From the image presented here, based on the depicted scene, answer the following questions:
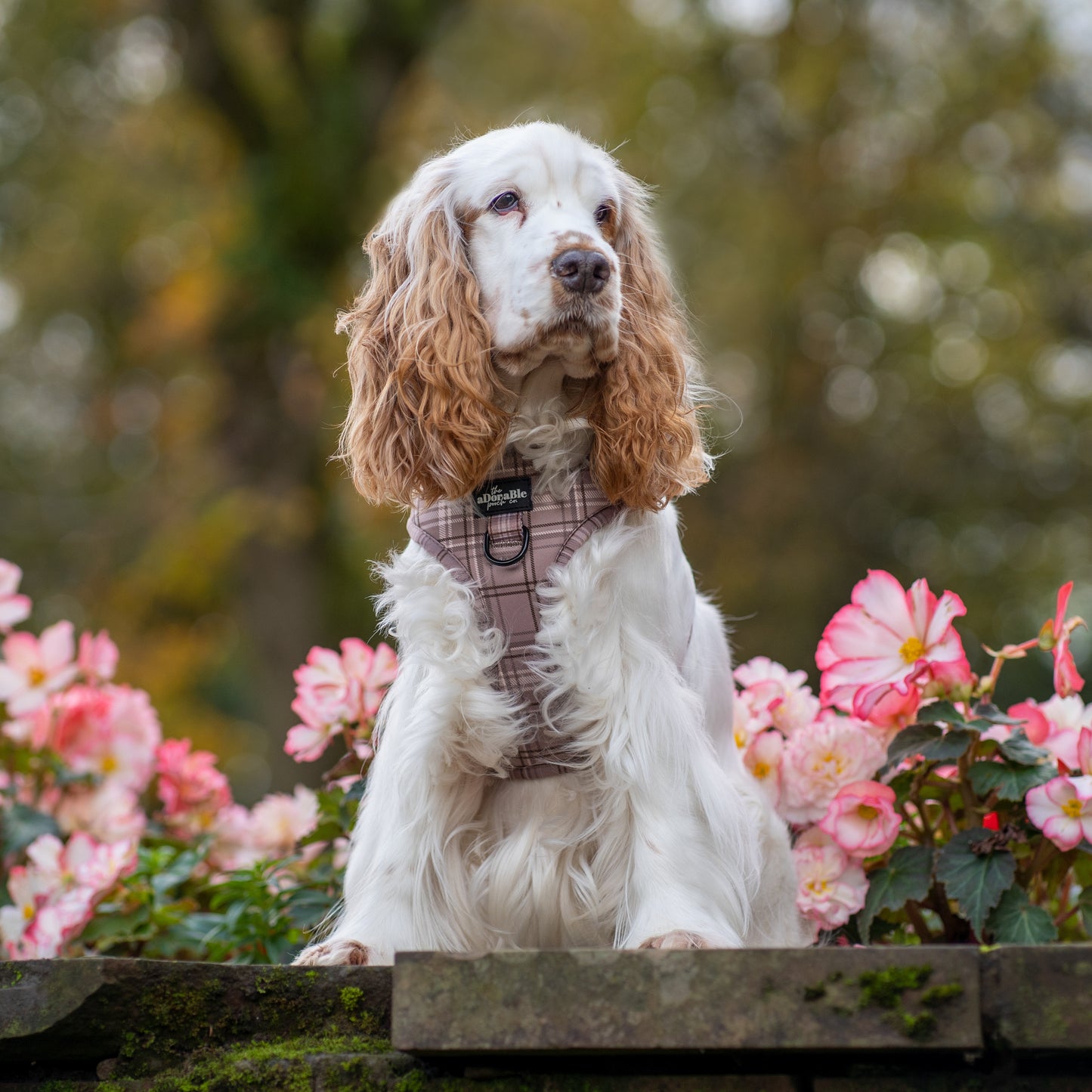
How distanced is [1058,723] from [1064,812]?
446mm

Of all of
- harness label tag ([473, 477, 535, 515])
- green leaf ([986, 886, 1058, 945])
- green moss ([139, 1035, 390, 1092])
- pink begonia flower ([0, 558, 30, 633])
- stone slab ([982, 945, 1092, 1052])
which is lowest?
green moss ([139, 1035, 390, 1092])

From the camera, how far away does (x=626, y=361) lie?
118 inches

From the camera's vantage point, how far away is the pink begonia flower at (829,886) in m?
3.21

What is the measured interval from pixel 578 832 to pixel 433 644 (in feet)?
1.64

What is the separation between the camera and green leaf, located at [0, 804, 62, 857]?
389 centimetres

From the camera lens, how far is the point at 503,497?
2969mm

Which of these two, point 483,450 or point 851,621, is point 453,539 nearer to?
point 483,450

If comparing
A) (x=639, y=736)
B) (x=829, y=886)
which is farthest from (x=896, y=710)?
(x=639, y=736)

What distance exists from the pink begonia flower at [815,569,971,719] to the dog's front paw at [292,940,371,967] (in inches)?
44.2

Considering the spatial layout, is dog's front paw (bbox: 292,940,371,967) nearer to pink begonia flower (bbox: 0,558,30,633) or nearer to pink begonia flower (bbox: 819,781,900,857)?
pink begonia flower (bbox: 819,781,900,857)

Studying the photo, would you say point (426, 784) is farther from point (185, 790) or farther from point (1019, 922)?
point (185, 790)

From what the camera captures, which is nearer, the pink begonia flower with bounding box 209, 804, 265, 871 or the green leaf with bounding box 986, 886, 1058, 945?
the green leaf with bounding box 986, 886, 1058, 945

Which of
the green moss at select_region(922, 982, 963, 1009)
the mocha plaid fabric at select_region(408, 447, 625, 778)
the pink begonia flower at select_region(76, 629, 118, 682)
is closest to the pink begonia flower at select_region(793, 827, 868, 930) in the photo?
the mocha plaid fabric at select_region(408, 447, 625, 778)

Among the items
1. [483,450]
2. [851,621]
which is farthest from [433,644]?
[851,621]
